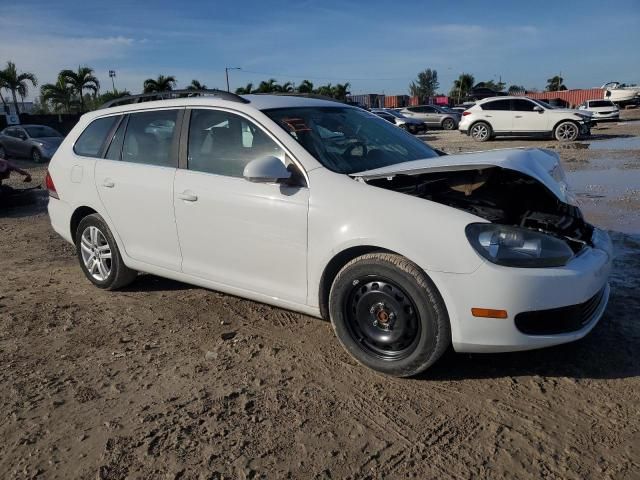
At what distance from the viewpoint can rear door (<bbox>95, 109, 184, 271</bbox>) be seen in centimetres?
413

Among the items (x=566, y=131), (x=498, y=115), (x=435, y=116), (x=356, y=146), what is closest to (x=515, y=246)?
(x=356, y=146)

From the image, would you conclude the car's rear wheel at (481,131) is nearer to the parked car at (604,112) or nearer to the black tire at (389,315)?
the parked car at (604,112)

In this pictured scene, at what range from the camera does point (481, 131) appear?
2084cm

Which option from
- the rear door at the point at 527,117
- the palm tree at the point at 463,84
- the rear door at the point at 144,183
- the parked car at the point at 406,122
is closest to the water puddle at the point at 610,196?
the rear door at the point at 144,183

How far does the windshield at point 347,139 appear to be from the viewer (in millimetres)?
3600

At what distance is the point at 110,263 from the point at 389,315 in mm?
2928

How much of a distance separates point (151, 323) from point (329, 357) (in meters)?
1.56

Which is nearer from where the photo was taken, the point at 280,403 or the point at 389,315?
the point at 280,403

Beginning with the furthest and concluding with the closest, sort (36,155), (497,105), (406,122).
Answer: (406,122) < (497,105) < (36,155)

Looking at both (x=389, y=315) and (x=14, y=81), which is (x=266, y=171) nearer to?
(x=389, y=315)

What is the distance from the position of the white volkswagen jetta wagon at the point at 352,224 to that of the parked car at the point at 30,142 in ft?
53.0

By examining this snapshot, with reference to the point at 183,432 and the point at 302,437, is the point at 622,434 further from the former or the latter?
the point at 183,432

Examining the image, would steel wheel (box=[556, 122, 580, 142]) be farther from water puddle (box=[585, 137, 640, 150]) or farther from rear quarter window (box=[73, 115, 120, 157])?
rear quarter window (box=[73, 115, 120, 157])

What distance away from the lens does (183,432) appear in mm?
2727
